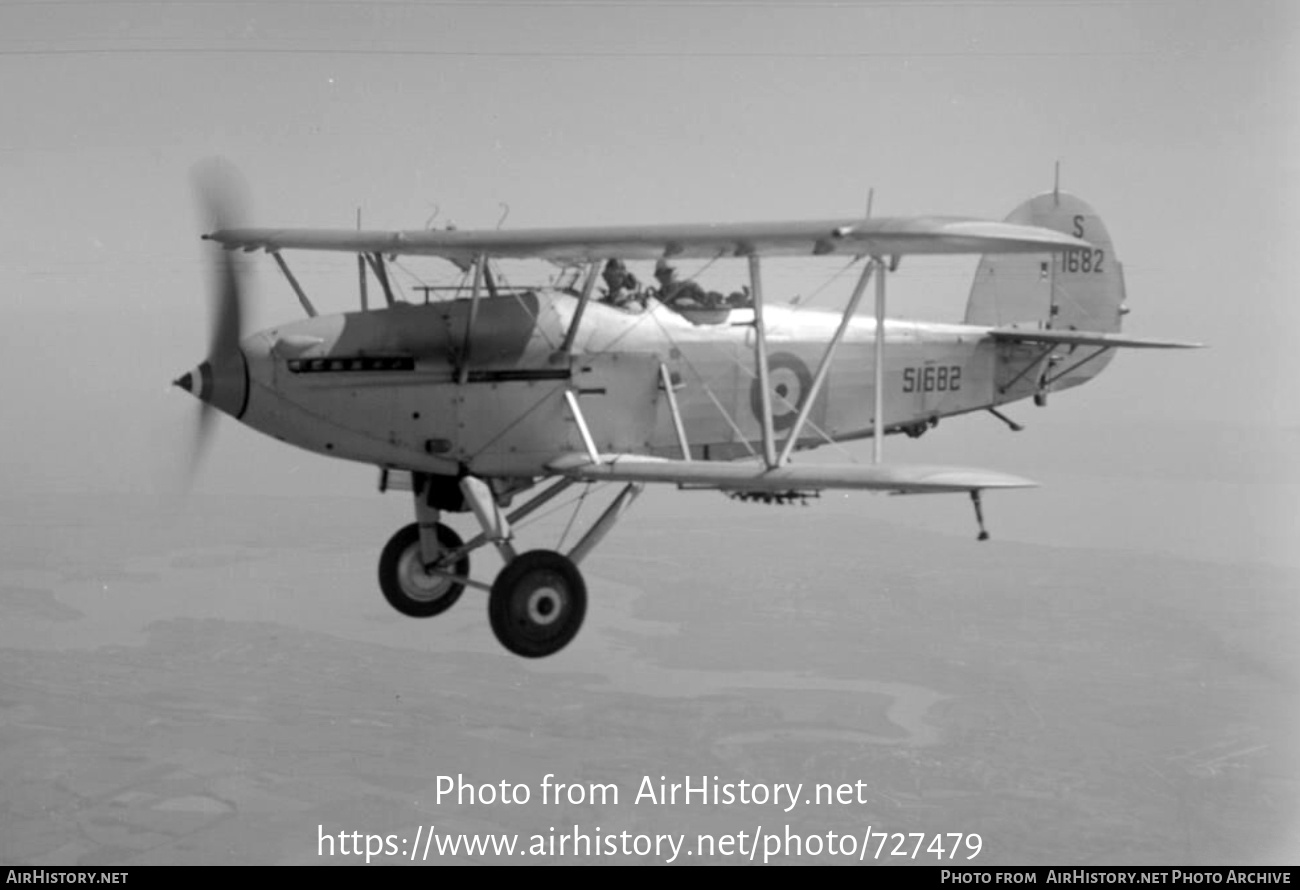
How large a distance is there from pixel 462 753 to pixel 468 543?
146 feet

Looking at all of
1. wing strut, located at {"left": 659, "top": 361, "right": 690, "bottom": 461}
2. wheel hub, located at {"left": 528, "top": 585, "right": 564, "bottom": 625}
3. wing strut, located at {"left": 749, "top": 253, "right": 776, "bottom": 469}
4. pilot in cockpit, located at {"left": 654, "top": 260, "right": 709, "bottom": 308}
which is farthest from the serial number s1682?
wheel hub, located at {"left": 528, "top": 585, "right": 564, "bottom": 625}

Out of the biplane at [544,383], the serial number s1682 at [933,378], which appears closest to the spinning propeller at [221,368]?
the biplane at [544,383]

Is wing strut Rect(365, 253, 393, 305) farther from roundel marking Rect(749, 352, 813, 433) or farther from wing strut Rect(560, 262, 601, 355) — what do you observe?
roundel marking Rect(749, 352, 813, 433)

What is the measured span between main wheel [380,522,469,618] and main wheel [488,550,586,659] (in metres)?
1.40

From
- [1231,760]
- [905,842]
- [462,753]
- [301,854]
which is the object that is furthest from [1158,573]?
[905,842]

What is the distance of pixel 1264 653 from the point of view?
3664 inches

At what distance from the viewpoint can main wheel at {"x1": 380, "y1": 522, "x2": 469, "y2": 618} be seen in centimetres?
1445

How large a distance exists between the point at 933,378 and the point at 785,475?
14.5 ft

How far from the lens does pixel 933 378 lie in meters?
16.4

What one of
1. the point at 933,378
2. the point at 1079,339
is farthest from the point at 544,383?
the point at 1079,339

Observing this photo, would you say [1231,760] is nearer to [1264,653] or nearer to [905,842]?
[1264,653]

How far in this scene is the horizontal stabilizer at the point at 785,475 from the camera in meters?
11.9

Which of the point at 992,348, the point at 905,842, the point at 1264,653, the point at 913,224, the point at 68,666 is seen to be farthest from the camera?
the point at 1264,653

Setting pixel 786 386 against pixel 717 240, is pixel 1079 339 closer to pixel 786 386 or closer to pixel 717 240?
pixel 786 386
